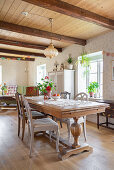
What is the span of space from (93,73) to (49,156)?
3.26 metres

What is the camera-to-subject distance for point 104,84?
13.9ft

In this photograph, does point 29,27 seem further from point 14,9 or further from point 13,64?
point 13,64

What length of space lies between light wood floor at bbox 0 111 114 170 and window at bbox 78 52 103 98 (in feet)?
6.28

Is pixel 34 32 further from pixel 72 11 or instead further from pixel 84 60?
pixel 84 60

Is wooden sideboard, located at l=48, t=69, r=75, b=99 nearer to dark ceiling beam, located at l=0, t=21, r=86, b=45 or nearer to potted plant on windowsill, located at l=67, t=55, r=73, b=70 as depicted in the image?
potted plant on windowsill, located at l=67, t=55, r=73, b=70

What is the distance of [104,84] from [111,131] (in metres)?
1.27

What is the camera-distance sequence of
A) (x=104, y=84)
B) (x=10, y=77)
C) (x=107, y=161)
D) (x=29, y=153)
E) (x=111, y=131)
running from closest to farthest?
(x=107, y=161) < (x=29, y=153) < (x=111, y=131) < (x=104, y=84) < (x=10, y=77)

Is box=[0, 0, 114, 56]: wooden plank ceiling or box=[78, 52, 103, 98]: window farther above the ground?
box=[0, 0, 114, 56]: wooden plank ceiling

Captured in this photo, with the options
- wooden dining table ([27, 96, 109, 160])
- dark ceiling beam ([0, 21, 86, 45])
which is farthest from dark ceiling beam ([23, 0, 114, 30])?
wooden dining table ([27, 96, 109, 160])

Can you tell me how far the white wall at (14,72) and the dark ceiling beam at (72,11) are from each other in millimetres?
6506

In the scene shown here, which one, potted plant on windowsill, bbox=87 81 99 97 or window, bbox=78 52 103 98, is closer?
potted plant on windowsill, bbox=87 81 99 97

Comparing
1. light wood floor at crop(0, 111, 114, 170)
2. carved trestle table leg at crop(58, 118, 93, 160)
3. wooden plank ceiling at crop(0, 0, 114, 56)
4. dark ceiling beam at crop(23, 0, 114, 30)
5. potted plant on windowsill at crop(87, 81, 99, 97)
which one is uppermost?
wooden plank ceiling at crop(0, 0, 114, 56)

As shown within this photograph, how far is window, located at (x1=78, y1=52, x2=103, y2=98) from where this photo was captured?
4.71m

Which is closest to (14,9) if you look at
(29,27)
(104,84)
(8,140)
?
(29,27)
